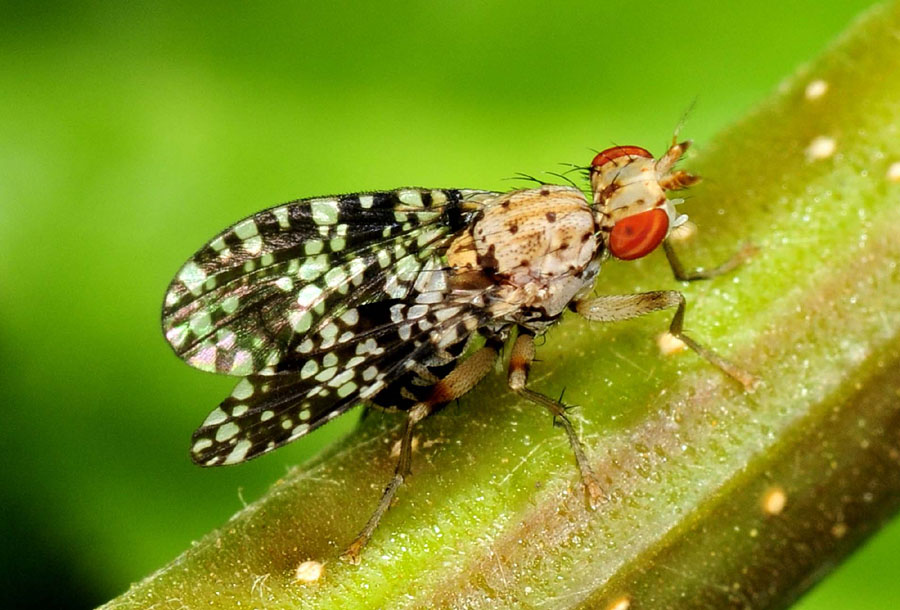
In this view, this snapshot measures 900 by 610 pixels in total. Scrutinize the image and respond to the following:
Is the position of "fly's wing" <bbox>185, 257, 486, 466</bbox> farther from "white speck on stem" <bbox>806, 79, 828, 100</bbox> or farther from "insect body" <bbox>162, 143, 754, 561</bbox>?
"white speck on stem" <bbox>806, 79, 828, 100</bbox>

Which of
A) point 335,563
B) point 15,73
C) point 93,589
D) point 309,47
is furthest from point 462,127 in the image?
point 93,589

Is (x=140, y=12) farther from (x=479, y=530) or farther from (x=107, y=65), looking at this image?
(x=479, y=530)

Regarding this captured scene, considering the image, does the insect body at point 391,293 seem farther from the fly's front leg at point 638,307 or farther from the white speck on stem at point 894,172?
the white speck on stem at point 894,172

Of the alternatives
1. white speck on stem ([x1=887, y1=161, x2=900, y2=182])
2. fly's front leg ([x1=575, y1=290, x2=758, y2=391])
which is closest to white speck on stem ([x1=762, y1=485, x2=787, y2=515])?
fly's front leg ([x1=575, y1=290, x2=758, y2=391])

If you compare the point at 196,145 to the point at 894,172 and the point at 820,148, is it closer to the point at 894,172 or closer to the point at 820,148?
the point at 820,148

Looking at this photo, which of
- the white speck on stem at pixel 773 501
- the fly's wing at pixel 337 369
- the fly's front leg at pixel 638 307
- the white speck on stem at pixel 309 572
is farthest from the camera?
the fly's wing at pixel 337 369

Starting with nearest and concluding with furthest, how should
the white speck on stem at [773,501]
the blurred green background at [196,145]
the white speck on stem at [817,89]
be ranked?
the white speck on stem at [773,501], the white speck on stem at [817,89], the blurred green background at [196,145]

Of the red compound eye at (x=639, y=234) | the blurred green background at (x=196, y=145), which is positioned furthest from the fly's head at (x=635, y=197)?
the blurred green background at (x=196, y=145)
